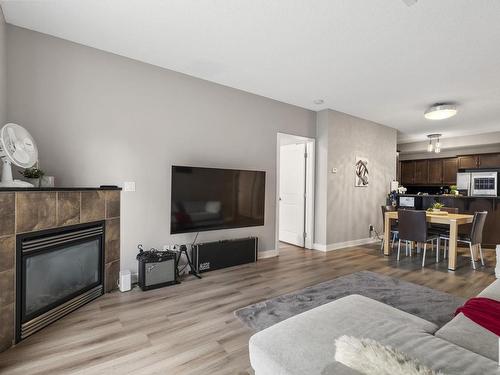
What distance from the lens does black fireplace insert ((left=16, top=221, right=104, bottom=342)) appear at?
6.75 ft

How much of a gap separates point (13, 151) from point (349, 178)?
520cm

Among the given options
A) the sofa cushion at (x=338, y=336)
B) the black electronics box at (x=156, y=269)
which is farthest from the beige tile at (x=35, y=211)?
the sofa cushion at (x=338, y=336)

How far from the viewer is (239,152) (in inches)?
165

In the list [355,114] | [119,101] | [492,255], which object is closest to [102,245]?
[119,101]

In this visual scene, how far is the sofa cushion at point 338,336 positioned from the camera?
3.34ft

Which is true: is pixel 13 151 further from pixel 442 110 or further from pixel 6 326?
pixel 442 110

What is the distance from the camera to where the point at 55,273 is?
2.37 meters

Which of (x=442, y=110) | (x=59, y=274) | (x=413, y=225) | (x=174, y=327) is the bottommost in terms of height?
(x=174, y=327)

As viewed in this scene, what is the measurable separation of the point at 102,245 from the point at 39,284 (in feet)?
2.25

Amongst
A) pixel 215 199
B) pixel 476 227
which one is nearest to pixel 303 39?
pixel 215 199

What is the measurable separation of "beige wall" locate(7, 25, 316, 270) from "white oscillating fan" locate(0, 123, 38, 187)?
527 millimetres

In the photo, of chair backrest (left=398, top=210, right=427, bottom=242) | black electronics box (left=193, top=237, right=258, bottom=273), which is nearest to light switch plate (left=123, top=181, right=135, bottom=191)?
black electronics box (left=193, top=237, right=258, bottom=273)

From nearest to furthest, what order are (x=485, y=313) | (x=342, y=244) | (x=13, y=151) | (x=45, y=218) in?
(x=485, y=313), (x=13, y=151), (x=45, y=218), (x=342, y=244)

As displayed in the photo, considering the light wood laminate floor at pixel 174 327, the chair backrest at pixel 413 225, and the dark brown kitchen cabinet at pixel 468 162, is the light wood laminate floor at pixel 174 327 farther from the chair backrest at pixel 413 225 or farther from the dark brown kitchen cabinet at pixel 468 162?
the dark brown kitchen cabinet at pixel 468 162
